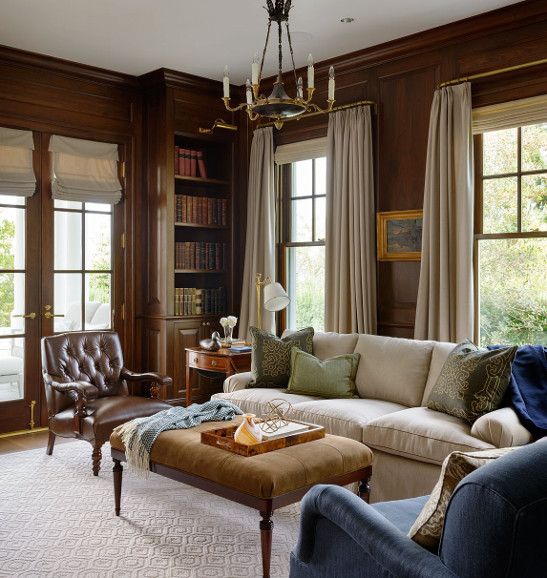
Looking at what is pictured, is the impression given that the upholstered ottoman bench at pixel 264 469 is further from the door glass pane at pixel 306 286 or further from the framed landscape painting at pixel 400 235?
the door glass pane at pixel 306 286

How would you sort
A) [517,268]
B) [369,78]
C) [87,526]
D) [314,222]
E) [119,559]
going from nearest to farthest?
[119,559] → [87,526] → [517,268] → [369,78] → [314,222]

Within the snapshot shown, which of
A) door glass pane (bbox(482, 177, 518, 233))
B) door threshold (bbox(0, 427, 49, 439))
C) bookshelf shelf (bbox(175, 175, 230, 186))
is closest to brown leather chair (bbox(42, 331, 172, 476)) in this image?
door threshold (bbox(0, 427, 49, 439))

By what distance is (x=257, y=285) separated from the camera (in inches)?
241

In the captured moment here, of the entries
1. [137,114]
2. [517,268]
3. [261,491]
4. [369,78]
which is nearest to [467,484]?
[261,491]

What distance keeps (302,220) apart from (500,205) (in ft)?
6.42

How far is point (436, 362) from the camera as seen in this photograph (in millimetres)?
4301

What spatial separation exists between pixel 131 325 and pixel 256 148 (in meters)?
2.03

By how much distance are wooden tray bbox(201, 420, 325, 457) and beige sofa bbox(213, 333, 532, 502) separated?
53cm

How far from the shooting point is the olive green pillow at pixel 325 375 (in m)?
4.53

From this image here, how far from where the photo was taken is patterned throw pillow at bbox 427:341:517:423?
3656mm

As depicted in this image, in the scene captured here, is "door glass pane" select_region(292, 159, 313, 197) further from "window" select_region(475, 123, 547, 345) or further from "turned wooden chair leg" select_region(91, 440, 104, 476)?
"turned wooden chair leg" select_region(91, 440, 104, 476)

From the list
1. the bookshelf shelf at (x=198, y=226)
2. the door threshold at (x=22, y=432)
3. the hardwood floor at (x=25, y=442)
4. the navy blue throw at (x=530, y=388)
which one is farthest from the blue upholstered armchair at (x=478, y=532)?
the bookshelf shelf at (x=198, y=226)

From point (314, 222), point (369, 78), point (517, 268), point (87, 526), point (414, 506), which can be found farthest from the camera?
point (314, 222)

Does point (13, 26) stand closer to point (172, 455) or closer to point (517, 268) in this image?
point (172, 455)
